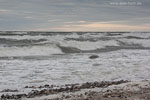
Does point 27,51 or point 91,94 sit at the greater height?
point 91,94

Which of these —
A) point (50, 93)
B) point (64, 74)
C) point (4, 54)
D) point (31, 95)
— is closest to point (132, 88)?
point (50, 93)

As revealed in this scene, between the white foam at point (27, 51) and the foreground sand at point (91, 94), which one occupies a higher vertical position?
the foreground sand at point (91, 94)

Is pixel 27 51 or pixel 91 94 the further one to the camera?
pixel 27 51

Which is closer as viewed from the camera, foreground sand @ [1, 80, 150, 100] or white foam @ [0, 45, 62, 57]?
foreground sand @ [1, 80, 150, 100]

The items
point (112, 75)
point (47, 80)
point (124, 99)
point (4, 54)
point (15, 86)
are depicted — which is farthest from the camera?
point (4, 54)

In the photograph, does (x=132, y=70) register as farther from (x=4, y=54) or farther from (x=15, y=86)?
(x=4, y=54)

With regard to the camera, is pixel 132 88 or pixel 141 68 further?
pixel 141 68

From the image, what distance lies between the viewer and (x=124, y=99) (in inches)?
205

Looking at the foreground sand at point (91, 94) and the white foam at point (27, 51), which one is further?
the white foam at point (27, 51)

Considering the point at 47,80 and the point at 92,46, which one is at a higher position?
the point at 47,80

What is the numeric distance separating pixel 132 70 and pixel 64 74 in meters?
3.18

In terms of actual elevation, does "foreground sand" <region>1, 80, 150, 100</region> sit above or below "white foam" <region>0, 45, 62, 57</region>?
above

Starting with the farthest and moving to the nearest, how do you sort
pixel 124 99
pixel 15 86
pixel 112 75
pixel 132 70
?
pixel 132 70
pixel 112 75
pixel 15 86
pixel 124 99

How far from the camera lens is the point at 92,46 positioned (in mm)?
28375
